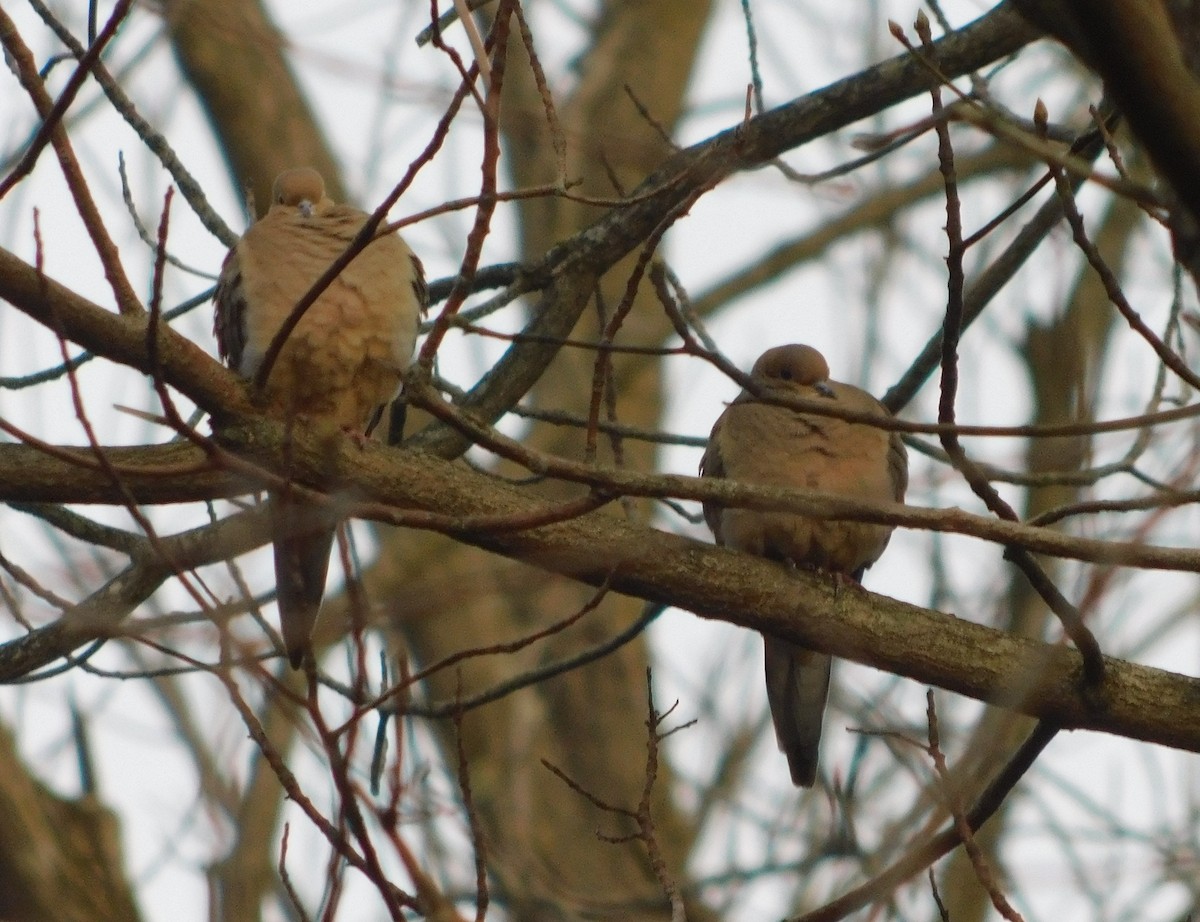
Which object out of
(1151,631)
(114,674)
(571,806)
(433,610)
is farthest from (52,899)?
(571,806)

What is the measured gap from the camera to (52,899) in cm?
467

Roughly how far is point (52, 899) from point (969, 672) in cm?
278

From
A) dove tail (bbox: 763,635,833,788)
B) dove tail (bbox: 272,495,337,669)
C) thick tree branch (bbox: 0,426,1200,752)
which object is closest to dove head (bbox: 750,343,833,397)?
dove tail (bbox: 763,635,833,788)

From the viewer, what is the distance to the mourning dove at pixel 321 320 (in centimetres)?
443

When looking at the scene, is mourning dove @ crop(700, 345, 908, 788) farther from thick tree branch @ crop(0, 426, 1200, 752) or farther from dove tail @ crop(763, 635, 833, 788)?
thick tree branch @ crop(0, 426, 1200, 752)

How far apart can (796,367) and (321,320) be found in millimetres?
1760

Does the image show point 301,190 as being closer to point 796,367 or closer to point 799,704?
point 796,367

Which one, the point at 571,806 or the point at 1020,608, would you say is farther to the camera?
the point at 571,806

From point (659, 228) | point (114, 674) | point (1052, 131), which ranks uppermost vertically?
point (1052, 131)

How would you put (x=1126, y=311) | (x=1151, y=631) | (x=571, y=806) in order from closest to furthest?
(x=1126, y=311)
(x=1151, y=631)
(x=571, y=806)

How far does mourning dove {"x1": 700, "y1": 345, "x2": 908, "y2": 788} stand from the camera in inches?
188

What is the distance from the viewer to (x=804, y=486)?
4.86 metres

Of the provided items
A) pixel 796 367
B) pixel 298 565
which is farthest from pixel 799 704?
pixel 298 565

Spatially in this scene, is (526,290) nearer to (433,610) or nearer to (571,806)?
(433,610)
